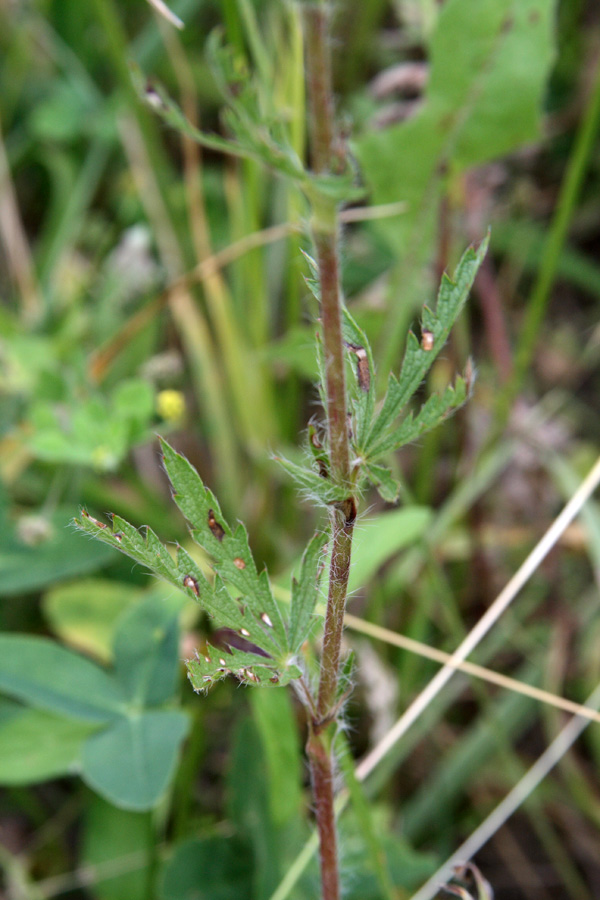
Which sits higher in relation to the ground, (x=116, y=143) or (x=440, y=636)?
(x=116, y=143)

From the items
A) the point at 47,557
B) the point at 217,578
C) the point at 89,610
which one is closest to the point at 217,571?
the point at 217,578

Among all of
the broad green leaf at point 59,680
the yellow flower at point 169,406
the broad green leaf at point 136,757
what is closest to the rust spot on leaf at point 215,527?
the broad green leaf at point 136,757

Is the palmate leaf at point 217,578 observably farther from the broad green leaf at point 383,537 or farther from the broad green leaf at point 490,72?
the broad green leaf at point 490,72

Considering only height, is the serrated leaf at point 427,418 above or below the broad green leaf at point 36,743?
above

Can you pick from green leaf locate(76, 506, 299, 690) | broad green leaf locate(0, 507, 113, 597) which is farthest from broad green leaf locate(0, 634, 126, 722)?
green leaf locate(76, 506, 299, 690)

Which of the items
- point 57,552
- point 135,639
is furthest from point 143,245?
point 135,639

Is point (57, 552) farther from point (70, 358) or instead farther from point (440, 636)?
point (440, 636)
